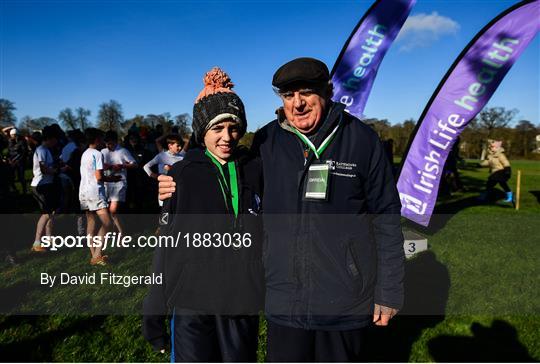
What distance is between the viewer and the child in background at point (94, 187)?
564 centimetres

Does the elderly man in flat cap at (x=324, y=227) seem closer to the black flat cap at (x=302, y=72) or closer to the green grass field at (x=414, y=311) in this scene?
the black flat cap at (x=302, y=72)

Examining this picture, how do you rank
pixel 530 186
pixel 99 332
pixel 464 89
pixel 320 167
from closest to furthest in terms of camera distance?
pixel 320 167, pixel 99 332, pixel 464 89, pixel 530 186

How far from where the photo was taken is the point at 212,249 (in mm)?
1981

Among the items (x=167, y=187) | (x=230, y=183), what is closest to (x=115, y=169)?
(x=167, y=187)

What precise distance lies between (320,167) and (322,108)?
32 centimetres

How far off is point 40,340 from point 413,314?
3976 mm

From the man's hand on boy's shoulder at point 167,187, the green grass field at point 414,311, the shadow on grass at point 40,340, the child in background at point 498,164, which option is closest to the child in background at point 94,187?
the green grass field at point 414,311

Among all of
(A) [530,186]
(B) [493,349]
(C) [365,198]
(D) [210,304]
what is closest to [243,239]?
(D) [210,304]

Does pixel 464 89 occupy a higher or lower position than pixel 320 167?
higher

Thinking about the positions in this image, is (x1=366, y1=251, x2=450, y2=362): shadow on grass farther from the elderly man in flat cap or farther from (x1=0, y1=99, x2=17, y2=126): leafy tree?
→ (x1=0, y1=99, x2=17, y2=126): leafy tree

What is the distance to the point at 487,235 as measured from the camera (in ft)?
25.3

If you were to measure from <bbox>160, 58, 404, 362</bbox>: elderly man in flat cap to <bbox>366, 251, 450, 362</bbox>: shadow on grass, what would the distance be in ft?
5.59

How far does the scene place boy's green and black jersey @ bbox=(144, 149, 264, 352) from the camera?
1966mm

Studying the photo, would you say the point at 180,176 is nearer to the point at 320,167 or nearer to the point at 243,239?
the point at 243,239
